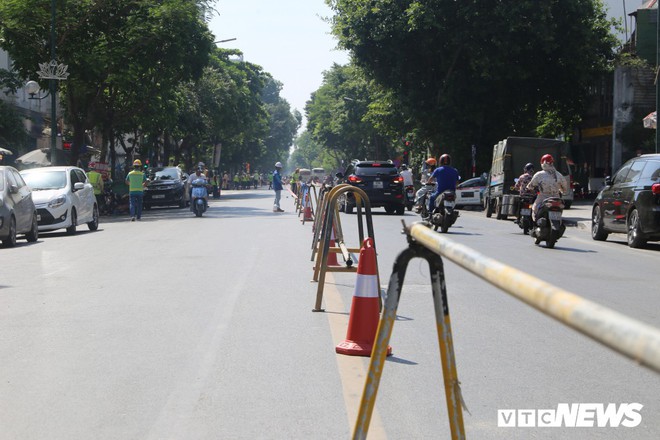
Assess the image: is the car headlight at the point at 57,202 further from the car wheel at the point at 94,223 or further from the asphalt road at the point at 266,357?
the asphalt road at the point at 266,357

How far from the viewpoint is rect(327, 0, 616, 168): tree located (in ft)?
140

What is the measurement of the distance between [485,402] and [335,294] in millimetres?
5068

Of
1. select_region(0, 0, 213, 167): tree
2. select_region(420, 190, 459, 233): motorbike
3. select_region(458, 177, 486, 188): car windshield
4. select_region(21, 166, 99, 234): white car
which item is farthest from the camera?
select_region(458, 177, 486, 188): car windshield

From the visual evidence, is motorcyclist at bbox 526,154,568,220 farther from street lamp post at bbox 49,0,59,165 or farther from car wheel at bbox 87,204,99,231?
street lamp post at bbox 49,0,59,165

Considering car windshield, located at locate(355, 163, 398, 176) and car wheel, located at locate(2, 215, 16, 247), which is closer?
car wheel, located at locate(2, 215, 16, 247)

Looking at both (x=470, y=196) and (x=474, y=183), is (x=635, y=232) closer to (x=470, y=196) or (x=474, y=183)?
(x=470, y=196)

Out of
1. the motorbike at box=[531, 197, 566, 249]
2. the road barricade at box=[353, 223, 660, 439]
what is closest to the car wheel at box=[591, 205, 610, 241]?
the motorbike at box=[531, 197, 566, 249]

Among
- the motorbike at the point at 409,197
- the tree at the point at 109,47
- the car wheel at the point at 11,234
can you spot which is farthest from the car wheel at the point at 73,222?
the motorbike at the point at 409,197

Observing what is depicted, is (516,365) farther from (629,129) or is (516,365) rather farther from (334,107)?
(334,107)

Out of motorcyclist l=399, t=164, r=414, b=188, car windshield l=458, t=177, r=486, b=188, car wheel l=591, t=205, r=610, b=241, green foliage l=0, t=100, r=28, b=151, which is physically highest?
green foliage l=0, t=100, r=28, b=151

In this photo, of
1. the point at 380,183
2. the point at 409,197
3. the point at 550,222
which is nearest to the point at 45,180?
the point at 380,183

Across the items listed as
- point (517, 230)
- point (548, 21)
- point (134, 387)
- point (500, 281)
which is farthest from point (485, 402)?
point (548, 21)

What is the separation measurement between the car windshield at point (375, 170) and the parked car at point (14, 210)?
13649 mm

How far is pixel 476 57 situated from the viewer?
142 feet
